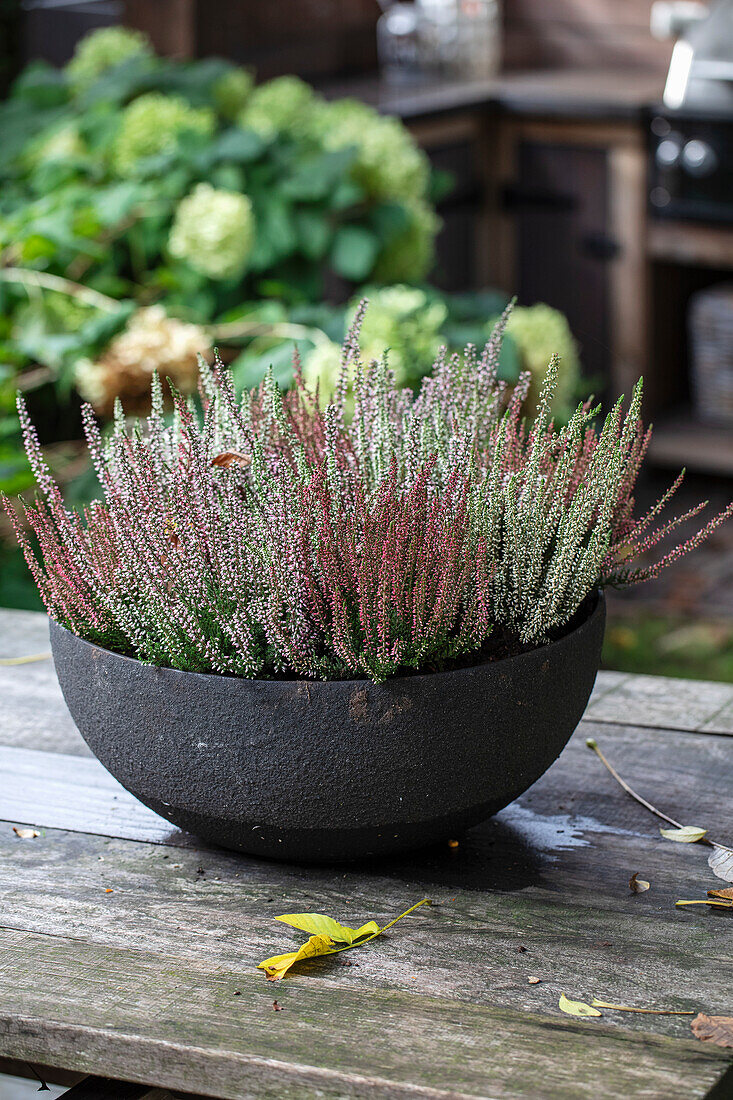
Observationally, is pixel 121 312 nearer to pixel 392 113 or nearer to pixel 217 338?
pixel 217 338

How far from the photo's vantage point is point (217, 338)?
2199 mm

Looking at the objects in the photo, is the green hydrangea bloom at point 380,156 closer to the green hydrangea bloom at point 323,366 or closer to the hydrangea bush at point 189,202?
the hydrangea bush at point 189,202

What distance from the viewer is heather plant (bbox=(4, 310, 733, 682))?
2.56ft

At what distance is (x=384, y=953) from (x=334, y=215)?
196 cm

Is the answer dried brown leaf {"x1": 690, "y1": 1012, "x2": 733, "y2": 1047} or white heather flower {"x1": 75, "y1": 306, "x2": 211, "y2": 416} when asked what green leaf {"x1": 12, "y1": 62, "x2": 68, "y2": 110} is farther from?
dried brown leaf {"x1": 690, "y1": 1012, "x2": 733, "y2": 1047}

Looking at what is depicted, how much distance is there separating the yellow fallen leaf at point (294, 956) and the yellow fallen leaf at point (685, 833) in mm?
289

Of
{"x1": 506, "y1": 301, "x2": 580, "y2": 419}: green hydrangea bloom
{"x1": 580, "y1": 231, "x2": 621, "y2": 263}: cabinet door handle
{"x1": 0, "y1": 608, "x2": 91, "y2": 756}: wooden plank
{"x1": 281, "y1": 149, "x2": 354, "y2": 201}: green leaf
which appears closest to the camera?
{"x1": 0, "y1": 608, "x2": 91, "y2": 756}: wooden plank

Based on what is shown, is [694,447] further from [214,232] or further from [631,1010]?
[631,1010]

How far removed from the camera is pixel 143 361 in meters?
1.97

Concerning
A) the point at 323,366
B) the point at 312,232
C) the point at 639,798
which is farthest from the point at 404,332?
the point at 639,798

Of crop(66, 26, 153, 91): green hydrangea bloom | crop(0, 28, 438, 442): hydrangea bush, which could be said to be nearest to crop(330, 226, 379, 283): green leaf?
crop(0, 28, 438, 442): hydrangea bush

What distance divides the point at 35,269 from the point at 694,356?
2.03 metres

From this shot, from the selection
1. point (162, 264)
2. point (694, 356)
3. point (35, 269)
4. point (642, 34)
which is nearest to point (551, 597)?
point (35, 269)

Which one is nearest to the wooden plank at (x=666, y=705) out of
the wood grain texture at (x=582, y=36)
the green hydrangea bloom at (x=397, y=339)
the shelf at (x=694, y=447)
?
the green hydrangea bloom at (x=397, y=339)
